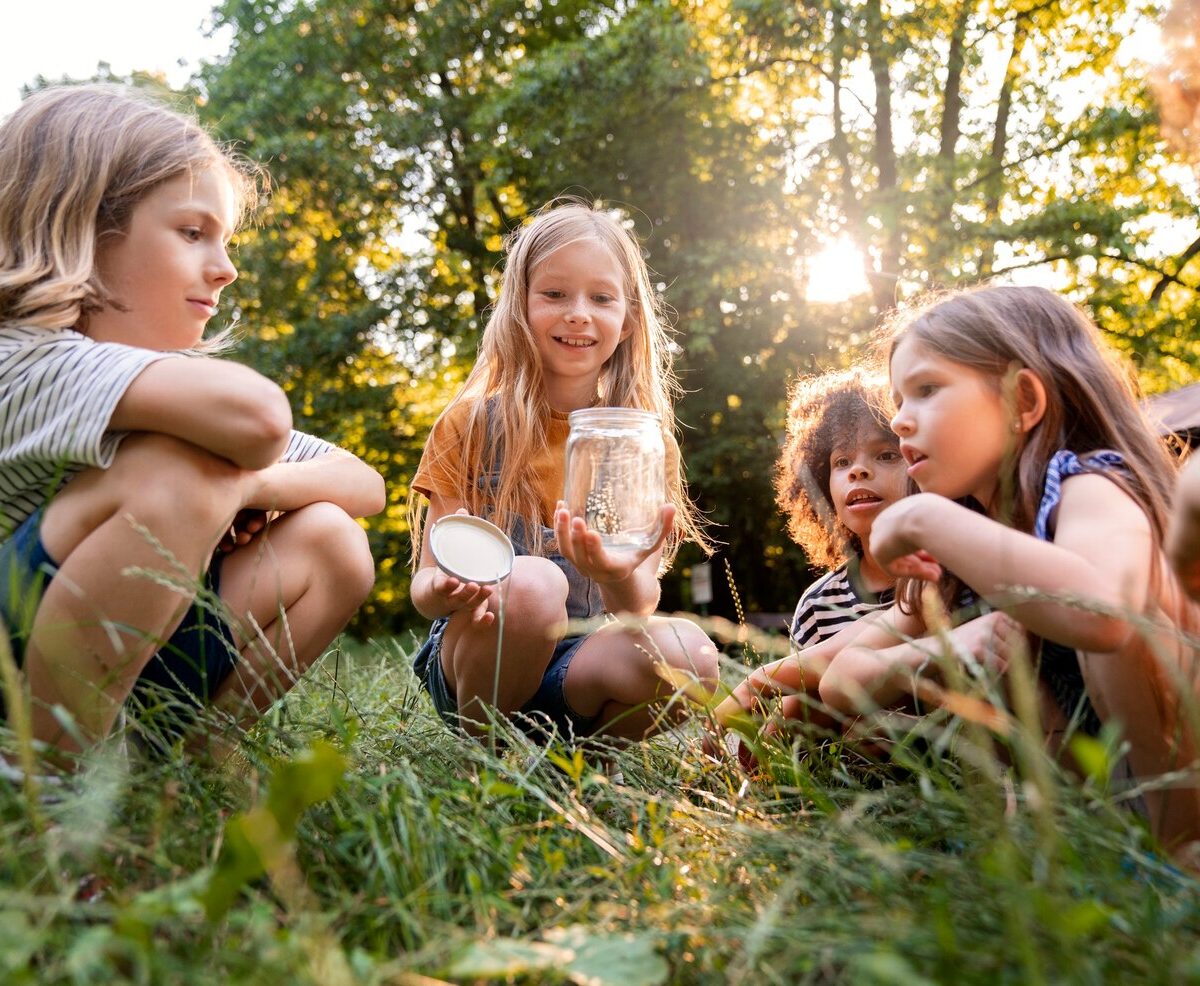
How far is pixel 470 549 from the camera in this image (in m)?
2.00

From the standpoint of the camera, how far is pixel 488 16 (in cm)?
1355

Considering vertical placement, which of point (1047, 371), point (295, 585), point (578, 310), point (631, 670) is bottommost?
point (631, 670)

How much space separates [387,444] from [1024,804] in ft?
39.2

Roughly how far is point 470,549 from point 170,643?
585mm

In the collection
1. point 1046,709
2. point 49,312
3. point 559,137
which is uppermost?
point 559,137

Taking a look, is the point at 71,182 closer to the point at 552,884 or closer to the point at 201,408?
the point at 201,408

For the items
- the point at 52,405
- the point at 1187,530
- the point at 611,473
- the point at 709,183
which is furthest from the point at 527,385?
the point at 709,183

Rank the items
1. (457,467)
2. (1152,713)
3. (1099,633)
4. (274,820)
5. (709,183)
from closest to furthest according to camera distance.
A: 1. (274,820)
2. (1099,633)
3. (1152,713)
4. (457,467)
5. (709,183)

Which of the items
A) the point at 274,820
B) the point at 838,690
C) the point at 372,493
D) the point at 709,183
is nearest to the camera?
the point at 274,820

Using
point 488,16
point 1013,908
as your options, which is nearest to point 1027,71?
point 488,16

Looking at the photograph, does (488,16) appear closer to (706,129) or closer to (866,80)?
(706,129)

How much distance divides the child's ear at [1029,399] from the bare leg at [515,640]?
92 centimetres

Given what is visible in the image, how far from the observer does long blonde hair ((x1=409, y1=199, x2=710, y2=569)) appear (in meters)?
2.49

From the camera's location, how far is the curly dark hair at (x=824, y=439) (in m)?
2.56
